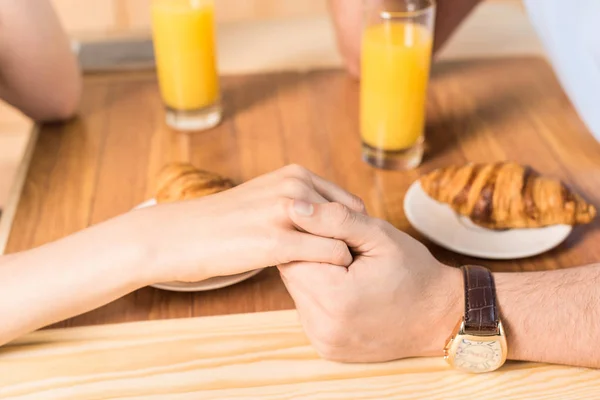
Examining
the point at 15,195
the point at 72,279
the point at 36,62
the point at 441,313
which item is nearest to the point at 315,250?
the point at 441,313

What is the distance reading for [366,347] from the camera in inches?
31.0

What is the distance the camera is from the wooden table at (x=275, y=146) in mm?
958

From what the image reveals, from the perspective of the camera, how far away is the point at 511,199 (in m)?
0.99

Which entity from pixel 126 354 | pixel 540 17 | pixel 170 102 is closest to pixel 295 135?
pixel 170 102

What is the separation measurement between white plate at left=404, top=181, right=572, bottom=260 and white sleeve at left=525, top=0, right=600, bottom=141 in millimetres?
239

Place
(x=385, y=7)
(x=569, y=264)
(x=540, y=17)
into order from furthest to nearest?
(x=540, y=17) < (x=385, y=7) < (x=569, y=264)

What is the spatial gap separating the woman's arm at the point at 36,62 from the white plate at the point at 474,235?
2.19 ft

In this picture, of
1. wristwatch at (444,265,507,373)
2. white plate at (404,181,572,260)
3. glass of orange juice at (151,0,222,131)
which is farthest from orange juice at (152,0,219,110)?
wristwatch at (444,265,507,373)

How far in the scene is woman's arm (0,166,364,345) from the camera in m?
0.79

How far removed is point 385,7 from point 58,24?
2.02 feet

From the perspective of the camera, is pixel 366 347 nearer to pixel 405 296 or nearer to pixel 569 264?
pixel 405 296

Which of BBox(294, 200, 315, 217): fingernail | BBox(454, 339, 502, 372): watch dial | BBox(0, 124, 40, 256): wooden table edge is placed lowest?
BBox(0, 124, 40, 256): wooden table edge

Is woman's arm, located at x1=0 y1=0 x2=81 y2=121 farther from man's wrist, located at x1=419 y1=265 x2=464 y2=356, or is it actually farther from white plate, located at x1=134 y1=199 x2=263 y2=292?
man's wrist, located at x1=419 y1=265 x2=464 y2=356

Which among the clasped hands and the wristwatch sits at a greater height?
the clasped hands
